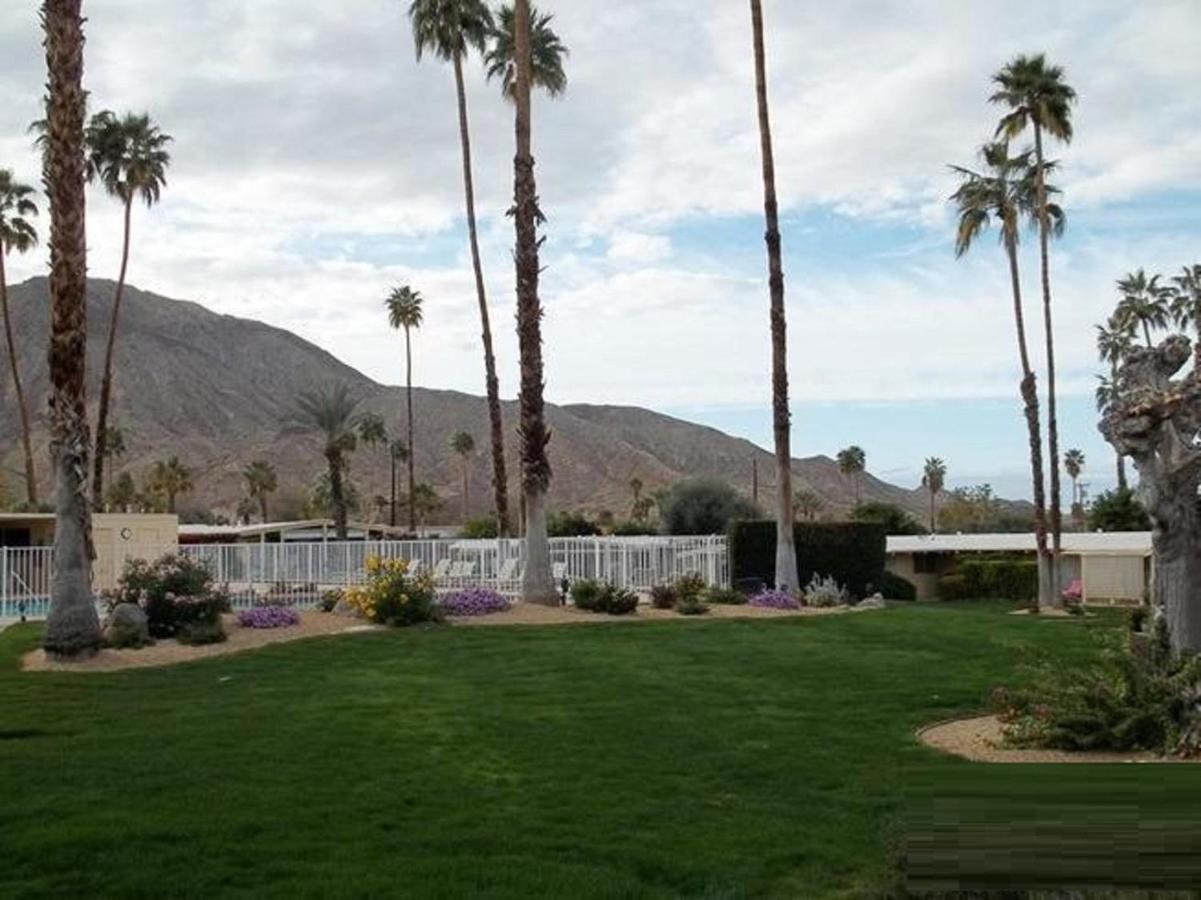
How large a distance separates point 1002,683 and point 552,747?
6327mm

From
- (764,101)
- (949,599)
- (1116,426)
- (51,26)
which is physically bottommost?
(949,599)

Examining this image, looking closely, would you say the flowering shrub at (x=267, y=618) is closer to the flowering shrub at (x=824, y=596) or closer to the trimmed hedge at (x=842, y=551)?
the flowering shrub at (x=824, y=596)

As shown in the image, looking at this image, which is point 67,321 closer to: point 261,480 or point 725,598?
point 725,598

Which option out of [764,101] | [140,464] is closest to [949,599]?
[764,101]

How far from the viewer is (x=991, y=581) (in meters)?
52.8

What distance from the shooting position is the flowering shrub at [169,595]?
2131 centimetres

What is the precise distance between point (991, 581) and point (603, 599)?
103 feet

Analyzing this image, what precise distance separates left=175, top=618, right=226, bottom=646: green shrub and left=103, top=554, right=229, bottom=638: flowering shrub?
0.56ft

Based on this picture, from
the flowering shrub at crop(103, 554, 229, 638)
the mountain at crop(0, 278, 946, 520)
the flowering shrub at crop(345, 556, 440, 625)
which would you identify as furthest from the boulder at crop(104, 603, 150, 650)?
the mountain at crop(0, 278, 946, 520)

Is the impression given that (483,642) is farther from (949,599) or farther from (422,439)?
(422,439)

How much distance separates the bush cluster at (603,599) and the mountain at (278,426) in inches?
3405

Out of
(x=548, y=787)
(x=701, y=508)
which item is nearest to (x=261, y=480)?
(x=701, y=508)

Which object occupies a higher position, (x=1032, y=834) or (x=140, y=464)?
(x=140, y=464)

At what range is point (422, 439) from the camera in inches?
5679
